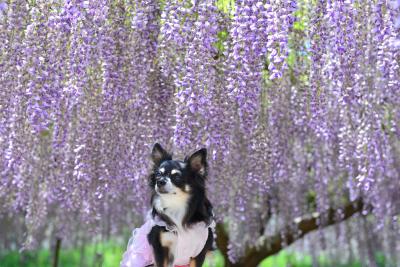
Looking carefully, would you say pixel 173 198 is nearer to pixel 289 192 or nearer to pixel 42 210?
pixel 42 210

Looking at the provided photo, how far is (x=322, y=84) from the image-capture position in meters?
5.63

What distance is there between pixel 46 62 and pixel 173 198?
178cm

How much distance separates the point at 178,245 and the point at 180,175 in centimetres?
41

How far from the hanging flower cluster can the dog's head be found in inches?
34.1

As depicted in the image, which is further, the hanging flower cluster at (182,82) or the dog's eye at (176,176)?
the hanging flower cluster at (182,82)

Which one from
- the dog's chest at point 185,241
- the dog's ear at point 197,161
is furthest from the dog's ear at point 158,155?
the dog's chest at point 185,241

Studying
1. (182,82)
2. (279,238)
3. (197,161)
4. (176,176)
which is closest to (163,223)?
(176,176)

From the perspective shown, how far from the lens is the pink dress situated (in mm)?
3863

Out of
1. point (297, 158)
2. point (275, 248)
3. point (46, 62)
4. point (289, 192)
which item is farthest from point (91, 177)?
point (275, 248)

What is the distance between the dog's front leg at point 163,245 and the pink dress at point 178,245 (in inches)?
1.1

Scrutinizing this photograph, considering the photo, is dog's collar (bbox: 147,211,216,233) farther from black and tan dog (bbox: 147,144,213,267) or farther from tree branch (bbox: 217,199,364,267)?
tree branch (bbox: 217,199,364,267)

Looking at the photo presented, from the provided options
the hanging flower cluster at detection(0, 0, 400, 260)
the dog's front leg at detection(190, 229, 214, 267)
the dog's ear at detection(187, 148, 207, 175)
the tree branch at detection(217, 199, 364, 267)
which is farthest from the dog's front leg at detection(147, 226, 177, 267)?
the tree branch at detection(217, 199, 364, 267)

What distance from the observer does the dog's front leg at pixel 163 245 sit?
3.87 m

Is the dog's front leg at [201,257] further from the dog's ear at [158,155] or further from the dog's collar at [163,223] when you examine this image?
the dog's ear at [158,155]
